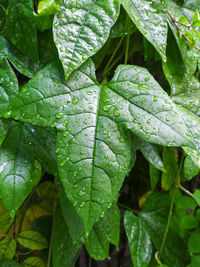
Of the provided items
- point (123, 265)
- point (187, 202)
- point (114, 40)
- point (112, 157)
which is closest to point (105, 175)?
point (112, 157)

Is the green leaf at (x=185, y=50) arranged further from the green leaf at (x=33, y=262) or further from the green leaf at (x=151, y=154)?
the green leaf at (x=33, y=262)

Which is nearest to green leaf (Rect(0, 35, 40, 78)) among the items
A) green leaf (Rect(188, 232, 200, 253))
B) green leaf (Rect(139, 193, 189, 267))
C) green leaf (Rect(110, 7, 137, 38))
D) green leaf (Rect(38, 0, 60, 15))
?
green leaf (Rect(38, 0, 60, 15))

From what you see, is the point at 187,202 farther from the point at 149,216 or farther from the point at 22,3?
the point at 22,3

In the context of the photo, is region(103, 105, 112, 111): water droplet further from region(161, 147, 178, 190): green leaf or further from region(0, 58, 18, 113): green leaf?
region(161, 147, 178, 190): green leaf

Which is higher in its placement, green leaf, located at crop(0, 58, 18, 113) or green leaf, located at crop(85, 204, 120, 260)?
green leaf, located at crop(0, 58, 18, 113)

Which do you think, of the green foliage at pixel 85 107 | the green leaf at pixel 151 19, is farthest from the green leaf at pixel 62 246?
the green leaf at pixel 151 19

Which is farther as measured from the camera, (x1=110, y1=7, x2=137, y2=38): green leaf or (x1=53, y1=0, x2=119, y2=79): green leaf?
(x1=110, y1=7, x2=137, y2=38): green leaf
